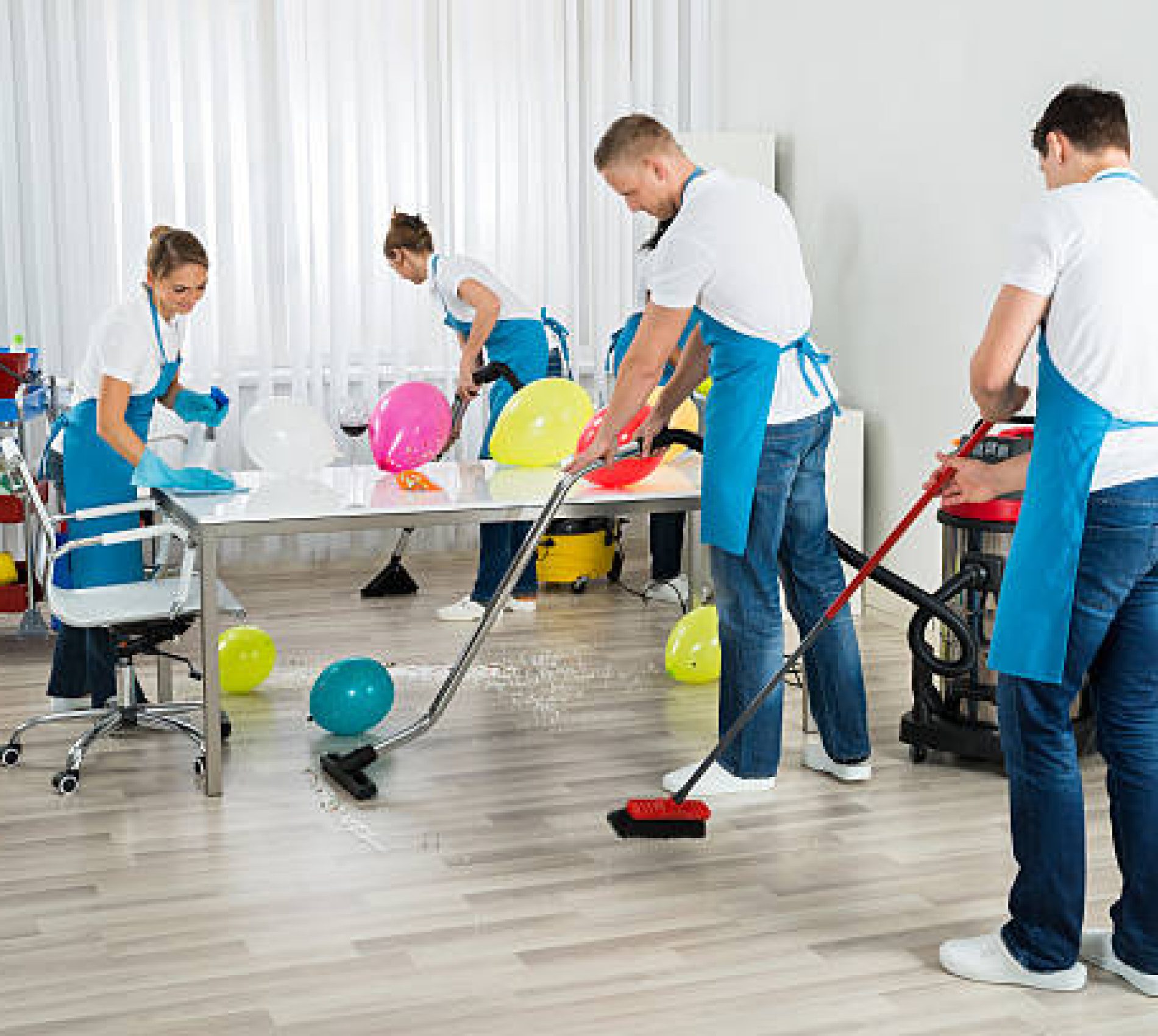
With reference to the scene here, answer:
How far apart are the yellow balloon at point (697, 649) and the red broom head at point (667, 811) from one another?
1093 mm

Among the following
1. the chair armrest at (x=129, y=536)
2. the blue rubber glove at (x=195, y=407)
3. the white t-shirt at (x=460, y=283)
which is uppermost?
the white t-shirt at (x=460, y=283)

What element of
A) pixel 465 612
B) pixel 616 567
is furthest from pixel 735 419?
pixel 616 567

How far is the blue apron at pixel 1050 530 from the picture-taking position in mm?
2365

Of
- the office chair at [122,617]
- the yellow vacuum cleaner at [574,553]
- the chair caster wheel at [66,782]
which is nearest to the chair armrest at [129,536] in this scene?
the office chair at [122,617]

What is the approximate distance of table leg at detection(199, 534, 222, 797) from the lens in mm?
3445

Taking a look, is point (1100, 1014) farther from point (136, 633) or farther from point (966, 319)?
point (966, 319)

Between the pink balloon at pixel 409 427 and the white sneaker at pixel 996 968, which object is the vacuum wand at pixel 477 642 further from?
the white sneaker at pixel 996 968

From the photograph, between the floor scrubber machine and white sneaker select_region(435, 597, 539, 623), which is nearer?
the floor scrubber machine

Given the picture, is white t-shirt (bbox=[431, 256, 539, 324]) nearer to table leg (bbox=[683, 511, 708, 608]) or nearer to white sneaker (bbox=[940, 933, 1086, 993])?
table leg (bbox=[683, 511, 708, 608])

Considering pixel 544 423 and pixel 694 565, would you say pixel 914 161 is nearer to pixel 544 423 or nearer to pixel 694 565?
pixel 694 565

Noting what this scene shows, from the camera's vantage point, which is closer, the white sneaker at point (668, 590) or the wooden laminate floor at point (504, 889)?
the wooden laminate floor at point (504, 889)

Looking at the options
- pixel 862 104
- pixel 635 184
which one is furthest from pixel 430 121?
pixel 635 184

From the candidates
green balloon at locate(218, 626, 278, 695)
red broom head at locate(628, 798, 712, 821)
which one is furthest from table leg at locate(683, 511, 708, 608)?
red broom head at locate(628, 798, 712, 821)

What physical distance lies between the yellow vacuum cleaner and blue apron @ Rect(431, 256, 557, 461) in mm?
651
